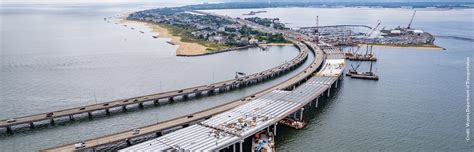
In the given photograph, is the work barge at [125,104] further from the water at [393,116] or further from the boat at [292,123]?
the boat at [292,123]

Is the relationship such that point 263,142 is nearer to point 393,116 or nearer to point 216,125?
point 216,125

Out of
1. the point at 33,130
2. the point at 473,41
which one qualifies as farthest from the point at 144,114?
the point at 473,41

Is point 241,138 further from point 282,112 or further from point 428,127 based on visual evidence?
point 428,127

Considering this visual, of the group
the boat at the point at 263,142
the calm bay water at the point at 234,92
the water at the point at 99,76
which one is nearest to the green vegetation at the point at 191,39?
the water at the point at 99,76

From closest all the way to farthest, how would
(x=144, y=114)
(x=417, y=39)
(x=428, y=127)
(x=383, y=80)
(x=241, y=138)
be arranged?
1. (x=241, y=138)
2. (x=428, y=127)
3. (x=144, y=114)
4. (x=383, y=80)
5. (x=417, y=39)

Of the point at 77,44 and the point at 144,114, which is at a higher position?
the point at 77,44

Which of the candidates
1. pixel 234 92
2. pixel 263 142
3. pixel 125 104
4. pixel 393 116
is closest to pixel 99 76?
pixel 125 104
